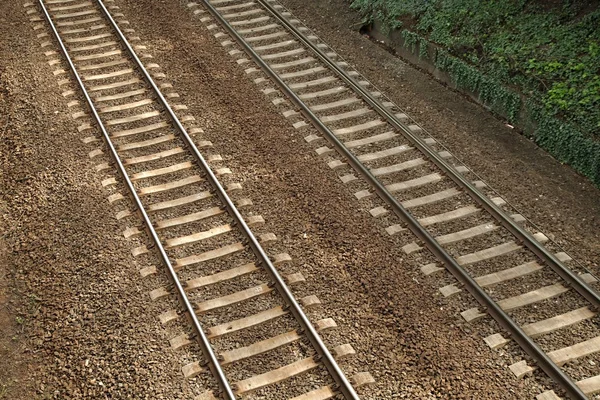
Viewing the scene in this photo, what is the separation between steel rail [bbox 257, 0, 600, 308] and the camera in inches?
325

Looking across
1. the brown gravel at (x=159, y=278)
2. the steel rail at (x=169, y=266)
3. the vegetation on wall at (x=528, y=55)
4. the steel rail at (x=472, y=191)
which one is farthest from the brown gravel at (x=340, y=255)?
the vegetation on wall at (x=528, y=55)

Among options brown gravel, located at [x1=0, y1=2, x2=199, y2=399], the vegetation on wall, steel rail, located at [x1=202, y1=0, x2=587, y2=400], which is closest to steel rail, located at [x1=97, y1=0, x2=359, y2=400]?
brown gravel, located at [x1=0, y1=2, x2=199, y2=399]

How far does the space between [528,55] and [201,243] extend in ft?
25.2

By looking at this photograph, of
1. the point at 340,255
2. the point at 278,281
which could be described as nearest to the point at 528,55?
the point at 340,255

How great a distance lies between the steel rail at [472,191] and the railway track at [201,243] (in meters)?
3.30

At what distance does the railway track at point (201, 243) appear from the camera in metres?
7.15

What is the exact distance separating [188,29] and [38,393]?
956 cm

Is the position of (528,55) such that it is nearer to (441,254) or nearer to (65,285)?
(441,254)

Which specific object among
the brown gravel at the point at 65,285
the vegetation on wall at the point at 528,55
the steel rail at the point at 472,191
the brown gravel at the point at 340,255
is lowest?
the brown gravel at the point at 65,285

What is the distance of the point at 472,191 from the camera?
9703mm

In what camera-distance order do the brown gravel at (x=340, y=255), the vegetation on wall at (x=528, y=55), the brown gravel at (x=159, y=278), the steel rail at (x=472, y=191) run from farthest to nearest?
the vegetation on wall at (x=528, y=55) → the steel rail at (x=472, y=191) → the brown gravel at (x=340, y=255) → the brown gravel at (x=159, y=278)

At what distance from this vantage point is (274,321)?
7734 millimetres

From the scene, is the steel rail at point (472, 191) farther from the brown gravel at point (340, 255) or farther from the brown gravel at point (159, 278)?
the brown gravel at point (340, 255)

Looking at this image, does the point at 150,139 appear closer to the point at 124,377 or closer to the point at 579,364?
the point at 124,377
